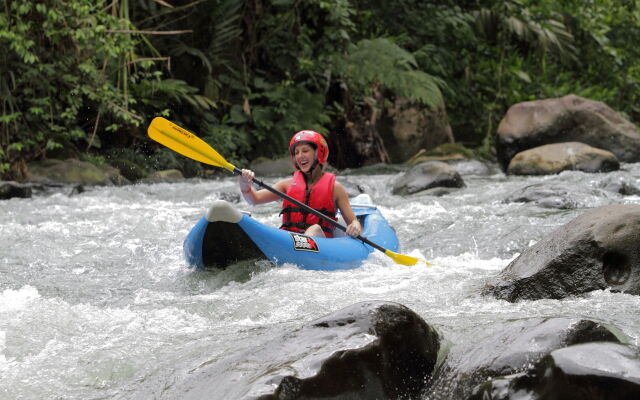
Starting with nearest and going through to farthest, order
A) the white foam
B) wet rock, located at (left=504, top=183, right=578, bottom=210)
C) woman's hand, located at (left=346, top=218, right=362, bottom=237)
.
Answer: the white foam, woman's hand, located at (left=346, top=218, right=362, bottom=237), wet rock, located at (left=504, top=183, right=578, bottom=210)

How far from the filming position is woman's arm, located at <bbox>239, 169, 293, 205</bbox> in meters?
4.42

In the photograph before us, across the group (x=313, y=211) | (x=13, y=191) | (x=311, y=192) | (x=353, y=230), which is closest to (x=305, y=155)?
(x=311, y=192)

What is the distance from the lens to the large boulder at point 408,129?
447 inches

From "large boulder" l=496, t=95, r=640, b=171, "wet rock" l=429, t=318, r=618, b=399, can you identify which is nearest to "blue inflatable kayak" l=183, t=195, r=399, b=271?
"wet rock" l=429, t=318, r=618, b=399

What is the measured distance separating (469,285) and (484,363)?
145cm

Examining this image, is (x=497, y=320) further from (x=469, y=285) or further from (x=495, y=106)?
(x=495, y=106)

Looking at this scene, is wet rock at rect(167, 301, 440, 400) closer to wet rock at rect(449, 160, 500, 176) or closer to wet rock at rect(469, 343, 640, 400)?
wet rock at rect(469, 343, 640, 400)

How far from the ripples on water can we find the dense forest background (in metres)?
1.75

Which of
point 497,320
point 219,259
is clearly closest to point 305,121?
point 219,259

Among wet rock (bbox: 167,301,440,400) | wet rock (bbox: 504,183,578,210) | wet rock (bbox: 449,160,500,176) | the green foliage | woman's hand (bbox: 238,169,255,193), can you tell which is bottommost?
wet rock (bbox: 449,160,500,176)

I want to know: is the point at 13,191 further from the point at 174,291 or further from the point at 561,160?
the point at 561,160

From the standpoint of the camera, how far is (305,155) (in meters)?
4.61

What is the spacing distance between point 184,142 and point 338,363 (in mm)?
2992

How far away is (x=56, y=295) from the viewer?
3.71 meters
